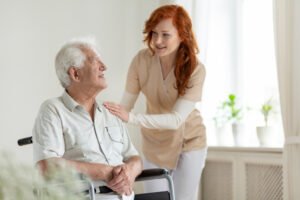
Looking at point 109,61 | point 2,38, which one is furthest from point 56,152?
point 109,61

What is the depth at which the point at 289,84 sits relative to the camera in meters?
3.14

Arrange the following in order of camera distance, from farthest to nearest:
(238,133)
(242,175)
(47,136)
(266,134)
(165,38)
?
1. (238,133)
2. (242,175)
3. (266,134)
4. (165,38)
5. (47,136)

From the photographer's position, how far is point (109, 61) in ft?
12.7

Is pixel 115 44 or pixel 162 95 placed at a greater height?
pixel 115 44

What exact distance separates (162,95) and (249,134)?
56.2 inches

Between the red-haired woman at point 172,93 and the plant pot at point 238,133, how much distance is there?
99 cm

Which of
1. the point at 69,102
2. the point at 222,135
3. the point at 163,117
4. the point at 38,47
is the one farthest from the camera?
the point at 222,135

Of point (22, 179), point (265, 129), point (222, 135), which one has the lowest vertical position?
point (222, 135)

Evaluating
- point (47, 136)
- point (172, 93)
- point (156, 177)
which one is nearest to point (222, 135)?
point (172, 93)

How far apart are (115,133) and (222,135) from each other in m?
1.91

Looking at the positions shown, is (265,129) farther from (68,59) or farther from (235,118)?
(68,59)

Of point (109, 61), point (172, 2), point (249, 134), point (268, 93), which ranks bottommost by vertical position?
point (249, 134)

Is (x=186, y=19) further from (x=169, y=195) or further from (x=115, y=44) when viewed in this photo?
(x=115, y=44)

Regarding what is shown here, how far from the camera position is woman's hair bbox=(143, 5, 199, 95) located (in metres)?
2.58
